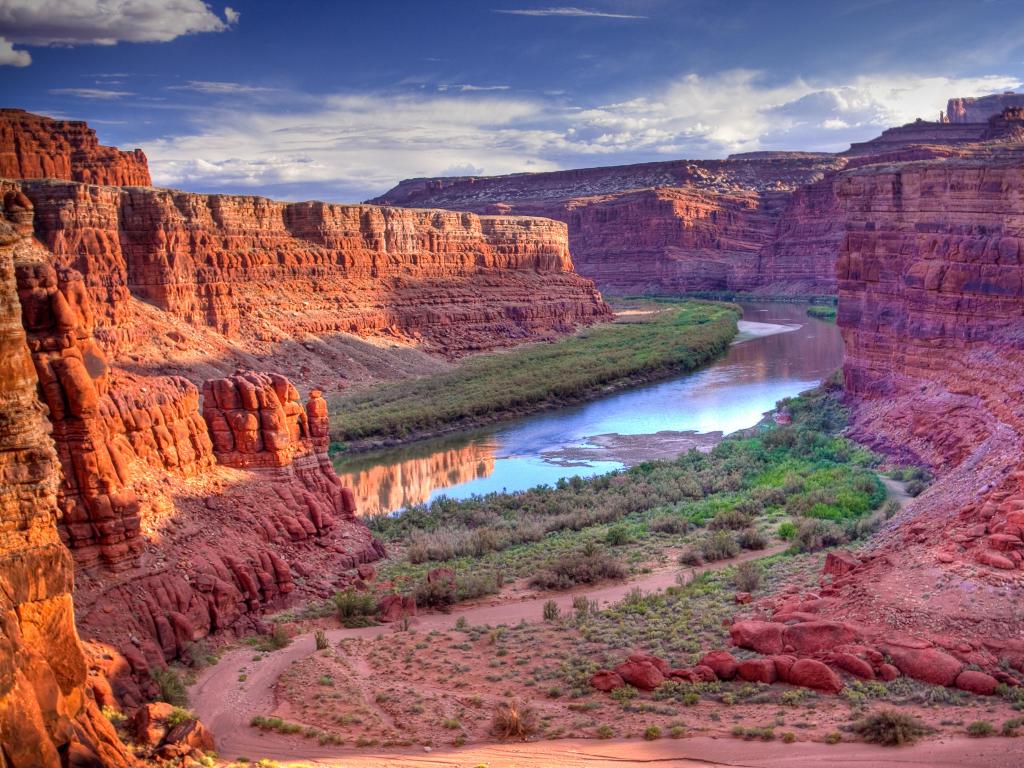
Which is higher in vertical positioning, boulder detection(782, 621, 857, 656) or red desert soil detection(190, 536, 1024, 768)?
boulder detection(782, 621, 857, 656)

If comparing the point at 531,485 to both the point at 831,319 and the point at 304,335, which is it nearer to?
the point at 304,335

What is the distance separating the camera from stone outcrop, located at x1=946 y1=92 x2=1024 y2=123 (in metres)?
160

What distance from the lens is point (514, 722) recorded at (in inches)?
395

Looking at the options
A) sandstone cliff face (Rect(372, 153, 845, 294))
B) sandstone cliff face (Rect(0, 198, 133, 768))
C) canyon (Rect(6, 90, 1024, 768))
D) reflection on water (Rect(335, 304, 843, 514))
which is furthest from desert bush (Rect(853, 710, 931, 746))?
sandstone cliff face (Rect(372, 153, 845, 294))

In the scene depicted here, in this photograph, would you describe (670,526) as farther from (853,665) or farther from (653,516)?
(853,665)

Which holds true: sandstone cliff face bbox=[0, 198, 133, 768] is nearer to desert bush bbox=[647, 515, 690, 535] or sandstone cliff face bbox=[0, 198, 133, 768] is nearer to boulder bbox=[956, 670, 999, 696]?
boulder bbox=[956, 670, 999, 696]

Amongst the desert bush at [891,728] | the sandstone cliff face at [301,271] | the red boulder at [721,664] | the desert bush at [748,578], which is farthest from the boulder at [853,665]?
the sandstone cliff face at [301,271]

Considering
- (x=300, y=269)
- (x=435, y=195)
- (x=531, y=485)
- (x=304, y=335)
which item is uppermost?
(x=435, y=195)

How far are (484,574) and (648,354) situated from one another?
35.9 meters

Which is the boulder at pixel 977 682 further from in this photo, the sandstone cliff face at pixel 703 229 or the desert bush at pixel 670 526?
the sandstone cliff face at pixel 703 229

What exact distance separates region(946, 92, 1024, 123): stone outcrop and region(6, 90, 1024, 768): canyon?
114 meters

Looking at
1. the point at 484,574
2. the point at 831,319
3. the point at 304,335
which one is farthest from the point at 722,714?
the point at 831,319

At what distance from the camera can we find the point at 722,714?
33.1 feet

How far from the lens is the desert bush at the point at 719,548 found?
17.5 metres
